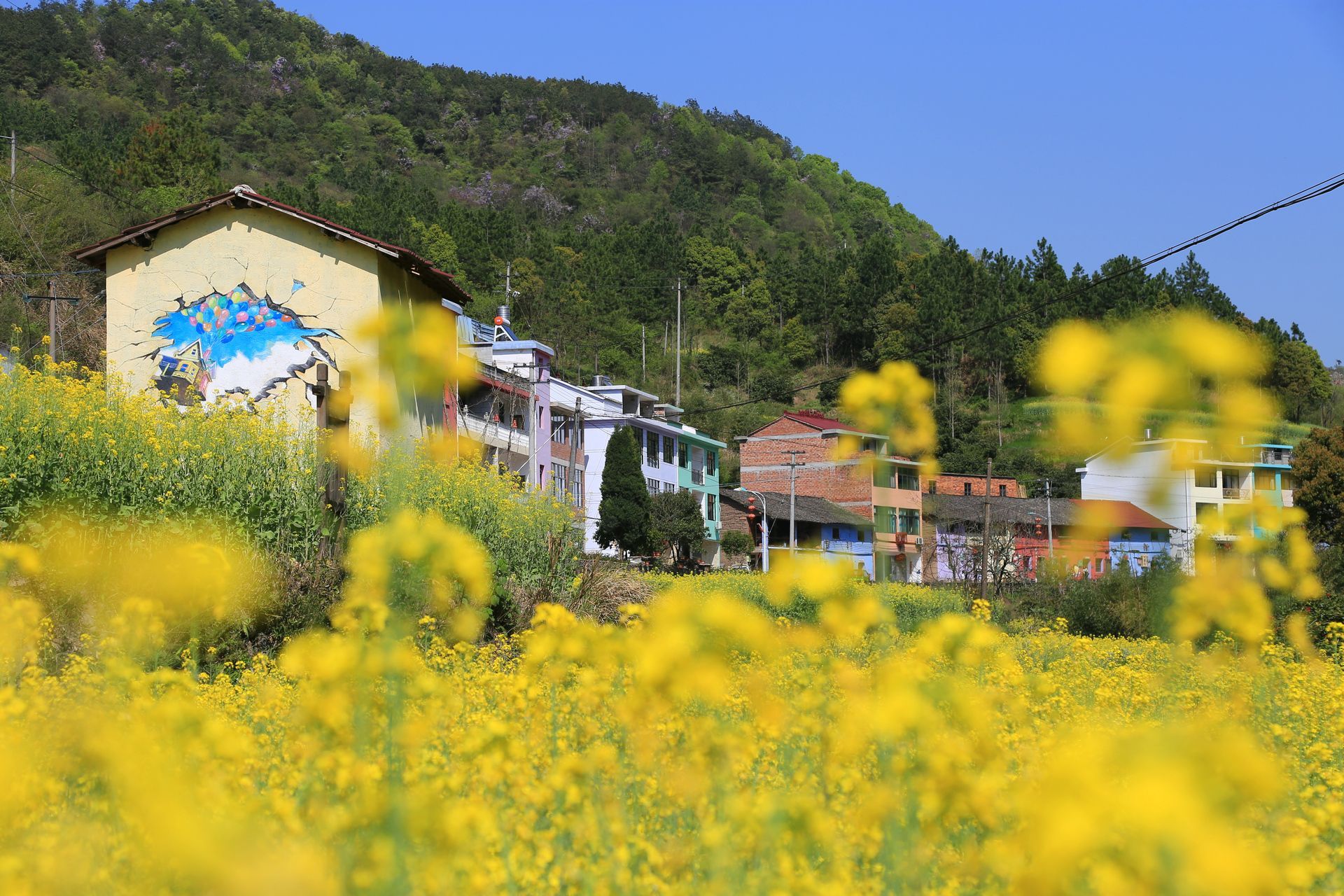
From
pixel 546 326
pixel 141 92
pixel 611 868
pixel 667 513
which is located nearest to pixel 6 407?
pixel 611 868

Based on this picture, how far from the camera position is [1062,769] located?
95.1 inches

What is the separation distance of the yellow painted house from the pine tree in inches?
896

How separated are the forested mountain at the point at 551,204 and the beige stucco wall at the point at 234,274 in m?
10.2

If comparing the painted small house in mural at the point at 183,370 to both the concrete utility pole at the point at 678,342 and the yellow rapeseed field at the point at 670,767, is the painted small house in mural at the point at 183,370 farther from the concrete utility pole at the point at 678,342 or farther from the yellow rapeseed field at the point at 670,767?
the concrete utility pole at the point at 678,342

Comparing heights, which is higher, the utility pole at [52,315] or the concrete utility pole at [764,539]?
the utility pole at [52,315]

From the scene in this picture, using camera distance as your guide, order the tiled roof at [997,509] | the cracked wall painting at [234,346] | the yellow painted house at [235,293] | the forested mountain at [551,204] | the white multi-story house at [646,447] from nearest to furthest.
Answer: the cracked wall painting at [234,346] → the yellow painted house at [235,293] → the white multi-story house at [646,447] → the tiled roof at [997,509] → the forested mountain at [551,204]

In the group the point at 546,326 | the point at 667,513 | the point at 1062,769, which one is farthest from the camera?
the point at 546,326

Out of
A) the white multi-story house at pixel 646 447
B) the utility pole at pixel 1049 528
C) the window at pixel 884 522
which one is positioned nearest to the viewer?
the window at pixel 884 522

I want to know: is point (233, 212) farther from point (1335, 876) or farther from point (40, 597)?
point (1335, 876)

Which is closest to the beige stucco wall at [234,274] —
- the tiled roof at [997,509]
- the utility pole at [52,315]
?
the utility pole at [52,315]

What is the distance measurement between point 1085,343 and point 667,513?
44.9 meters

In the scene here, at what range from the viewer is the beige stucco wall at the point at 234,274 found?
22.0 metres

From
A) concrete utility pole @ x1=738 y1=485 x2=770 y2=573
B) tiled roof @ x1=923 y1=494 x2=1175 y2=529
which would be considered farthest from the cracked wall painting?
tiled roof @ x1=923 y1=494 x2=1175 y2=529

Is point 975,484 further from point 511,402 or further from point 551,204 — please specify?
point 551,204
